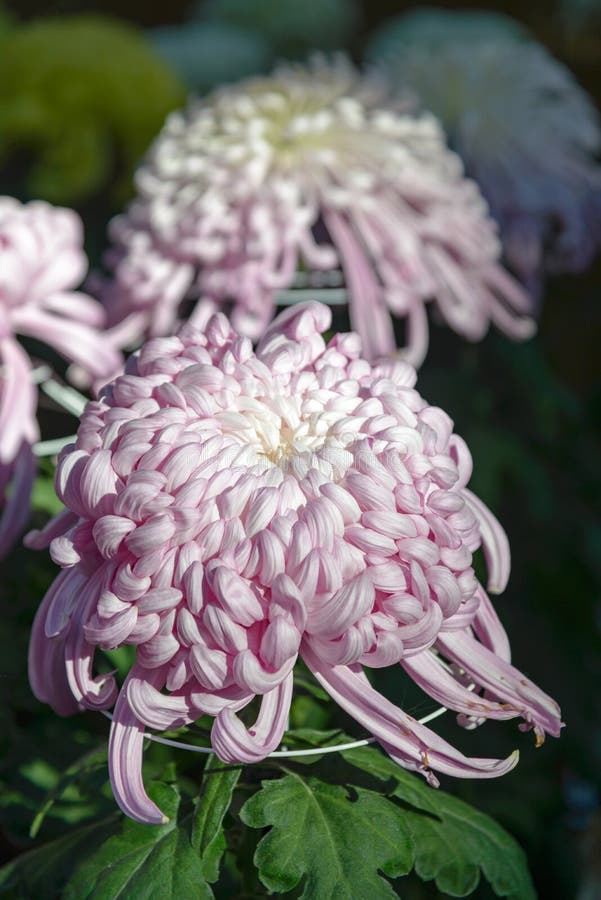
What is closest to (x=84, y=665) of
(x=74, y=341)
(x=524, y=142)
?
(x=74, y=341)

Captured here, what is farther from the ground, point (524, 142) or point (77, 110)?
point (524, 142)

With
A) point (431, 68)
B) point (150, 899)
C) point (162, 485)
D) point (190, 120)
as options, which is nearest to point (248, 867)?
point (150, 899)

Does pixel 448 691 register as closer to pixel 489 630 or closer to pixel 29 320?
pixel 489 630

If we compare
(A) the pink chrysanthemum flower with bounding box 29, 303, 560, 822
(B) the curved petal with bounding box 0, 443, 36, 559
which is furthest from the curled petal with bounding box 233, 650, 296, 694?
(B) the curved petal with bounding box 0, 443, 36, 559

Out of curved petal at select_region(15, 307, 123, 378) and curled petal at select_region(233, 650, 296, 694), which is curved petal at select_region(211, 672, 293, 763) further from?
curved petal at select_region(15, 307, 123, 378)

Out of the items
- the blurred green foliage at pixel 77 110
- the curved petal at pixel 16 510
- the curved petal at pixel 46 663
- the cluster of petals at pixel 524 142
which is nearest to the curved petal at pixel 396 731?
the curved petal at pixel 46 663

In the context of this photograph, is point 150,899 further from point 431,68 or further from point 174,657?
point 431,68

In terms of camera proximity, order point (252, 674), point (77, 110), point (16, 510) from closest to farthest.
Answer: point (252, 674) → point (16, 510) → point (77, 110)
